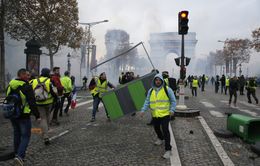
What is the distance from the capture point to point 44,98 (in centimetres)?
594

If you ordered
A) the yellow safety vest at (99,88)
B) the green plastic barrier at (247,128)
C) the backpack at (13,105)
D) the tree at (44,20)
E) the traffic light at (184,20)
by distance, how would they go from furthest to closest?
1. the tree at (44,20)
2. the traffic light at (184,20)
3. the yellow safety vest at (99,88)
4. the green plastic barrier at (247,128)
5. the backpack at (13,105)

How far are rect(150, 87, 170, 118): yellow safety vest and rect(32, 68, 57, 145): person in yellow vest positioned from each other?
98.3 inches

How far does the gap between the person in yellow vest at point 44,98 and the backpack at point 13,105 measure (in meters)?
1.42

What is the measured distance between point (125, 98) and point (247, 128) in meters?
3.67

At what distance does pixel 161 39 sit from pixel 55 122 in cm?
10273

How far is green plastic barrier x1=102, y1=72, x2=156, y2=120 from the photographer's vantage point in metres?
8.17

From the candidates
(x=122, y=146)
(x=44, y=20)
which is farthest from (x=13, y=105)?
(x=44, y=20)

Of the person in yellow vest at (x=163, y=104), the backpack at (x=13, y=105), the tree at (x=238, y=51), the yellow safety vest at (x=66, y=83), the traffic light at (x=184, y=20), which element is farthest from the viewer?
the tree at (x=238, y=51)

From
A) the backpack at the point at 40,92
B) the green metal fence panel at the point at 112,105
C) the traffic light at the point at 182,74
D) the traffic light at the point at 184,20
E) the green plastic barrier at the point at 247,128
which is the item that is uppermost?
the traffic light at the point at 184,20

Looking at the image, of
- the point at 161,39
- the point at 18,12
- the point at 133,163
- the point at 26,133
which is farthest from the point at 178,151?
the point at 161,39

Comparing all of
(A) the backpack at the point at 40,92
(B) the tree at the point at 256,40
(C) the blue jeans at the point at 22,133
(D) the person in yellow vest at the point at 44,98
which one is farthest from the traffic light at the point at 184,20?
(B) the tree at the point at 256,40

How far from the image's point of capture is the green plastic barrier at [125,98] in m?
8.17

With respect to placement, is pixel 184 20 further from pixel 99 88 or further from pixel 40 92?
pixel 40 92

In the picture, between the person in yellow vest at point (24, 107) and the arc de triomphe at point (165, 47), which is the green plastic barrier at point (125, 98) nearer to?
the person in yellow vest at point (24, 107)
